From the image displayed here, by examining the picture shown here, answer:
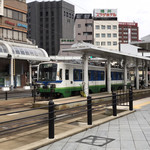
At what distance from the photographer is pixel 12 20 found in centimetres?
4356

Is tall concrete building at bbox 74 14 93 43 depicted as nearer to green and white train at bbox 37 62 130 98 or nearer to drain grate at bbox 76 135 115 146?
green and white train at bbox 37 62 130 98

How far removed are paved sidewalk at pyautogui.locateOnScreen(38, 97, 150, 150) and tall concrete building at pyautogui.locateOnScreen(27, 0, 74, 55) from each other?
112202mm

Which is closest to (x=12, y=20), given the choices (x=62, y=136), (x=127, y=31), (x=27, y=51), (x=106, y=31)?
(x=27, y=51)

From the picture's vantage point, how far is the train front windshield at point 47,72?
18.3 meters

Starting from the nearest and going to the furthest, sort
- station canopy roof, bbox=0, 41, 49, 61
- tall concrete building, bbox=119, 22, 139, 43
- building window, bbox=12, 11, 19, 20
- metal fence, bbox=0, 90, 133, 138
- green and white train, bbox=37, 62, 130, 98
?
metal fence, bbox=0, 90, 133, 138
green and white train, bbox=37, 62, 130, 98
station canopy roof, bbox=0, 41, 49, 61
building window, bbox=12, 11, 19, 20
tall concrete building, bbox=119, 22, 139, 43

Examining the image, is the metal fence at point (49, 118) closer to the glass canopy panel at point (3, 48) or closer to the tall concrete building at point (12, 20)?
the glass canopy panel at point (3, 48)

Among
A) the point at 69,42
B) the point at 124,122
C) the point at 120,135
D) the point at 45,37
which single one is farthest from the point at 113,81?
the point at 45,37

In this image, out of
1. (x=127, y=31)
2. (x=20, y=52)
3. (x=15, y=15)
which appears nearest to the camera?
(x=20, y=52)

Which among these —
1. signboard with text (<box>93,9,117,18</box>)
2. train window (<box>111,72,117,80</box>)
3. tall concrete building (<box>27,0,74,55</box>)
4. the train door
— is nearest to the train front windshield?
the train door

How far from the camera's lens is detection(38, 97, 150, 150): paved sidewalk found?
18.0 ft

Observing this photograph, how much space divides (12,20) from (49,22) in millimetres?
79502

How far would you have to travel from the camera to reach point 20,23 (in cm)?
4556

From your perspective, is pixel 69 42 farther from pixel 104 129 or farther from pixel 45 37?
pixel 104 129

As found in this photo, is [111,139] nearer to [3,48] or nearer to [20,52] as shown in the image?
[3,48]
